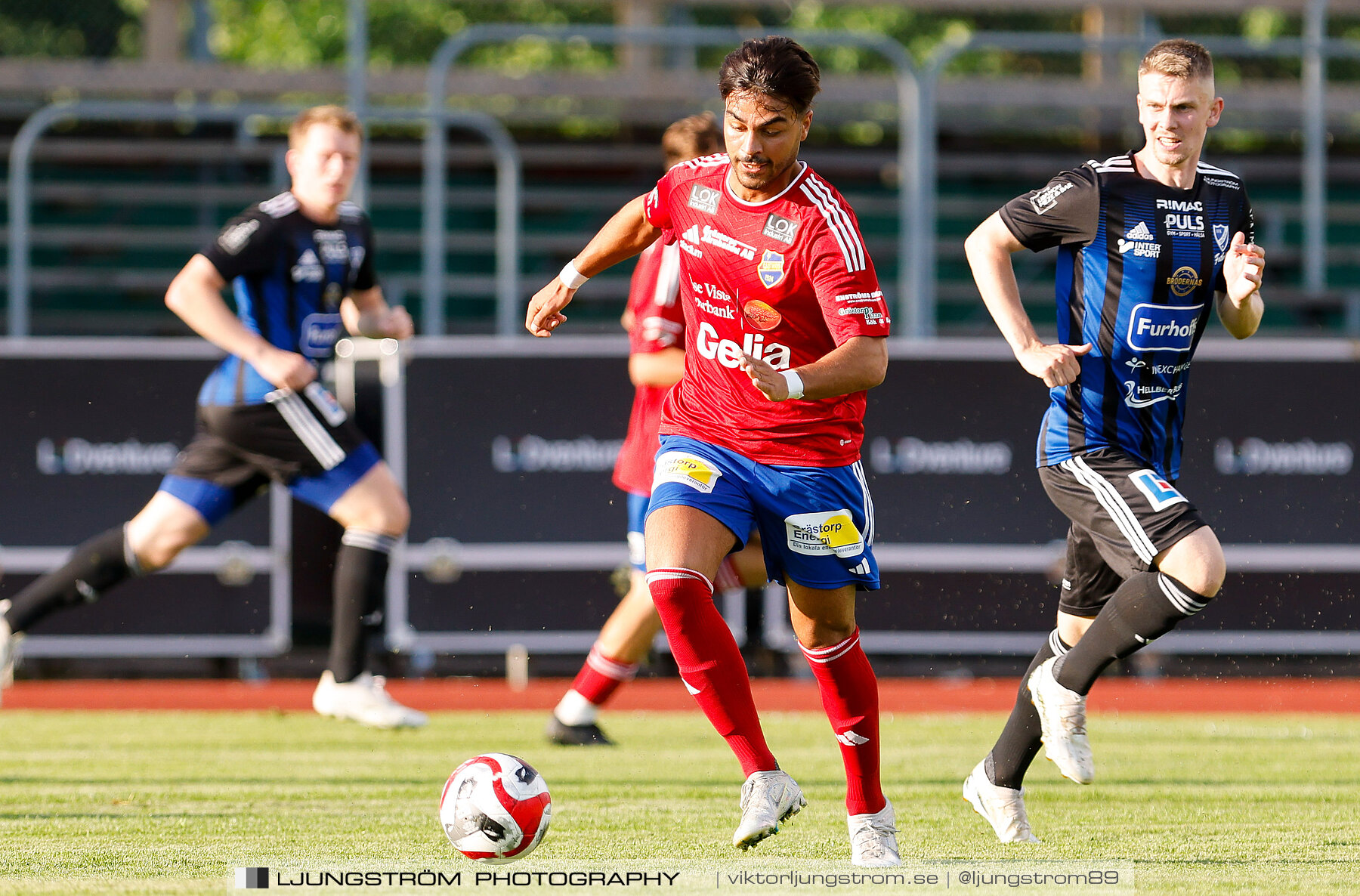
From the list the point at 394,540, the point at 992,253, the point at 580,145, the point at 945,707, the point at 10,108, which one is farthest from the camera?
the point at 580,145

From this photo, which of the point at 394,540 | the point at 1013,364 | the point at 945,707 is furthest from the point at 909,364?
the point at 394,540

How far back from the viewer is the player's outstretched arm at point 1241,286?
188 inches

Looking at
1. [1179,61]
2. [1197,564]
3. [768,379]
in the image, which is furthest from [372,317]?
[1197,564]

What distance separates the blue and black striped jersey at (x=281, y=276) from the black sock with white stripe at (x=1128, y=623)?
3.81 metres

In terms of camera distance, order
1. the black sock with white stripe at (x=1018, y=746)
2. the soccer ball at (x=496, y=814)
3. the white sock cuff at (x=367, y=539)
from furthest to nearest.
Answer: the white sock cuff at (x=367, y=539)
the black sock with white stripe at (x=1018, y=746)
the soccer ball at (x=496, y=814)

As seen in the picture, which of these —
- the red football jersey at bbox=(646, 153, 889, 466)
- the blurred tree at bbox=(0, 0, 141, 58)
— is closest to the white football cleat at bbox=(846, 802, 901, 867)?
the red football jersey at bbox=(646, 153, 889, 466)

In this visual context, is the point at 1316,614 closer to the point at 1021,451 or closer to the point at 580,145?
the point at 1021,451

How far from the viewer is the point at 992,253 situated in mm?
4977

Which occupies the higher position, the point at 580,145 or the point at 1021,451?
the point at 580,145

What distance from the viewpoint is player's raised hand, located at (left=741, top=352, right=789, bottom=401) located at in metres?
4.06

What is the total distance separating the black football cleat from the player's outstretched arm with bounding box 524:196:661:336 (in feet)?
8.40

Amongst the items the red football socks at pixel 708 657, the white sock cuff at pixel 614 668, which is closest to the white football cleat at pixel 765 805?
the red football socks at pixel 708 657

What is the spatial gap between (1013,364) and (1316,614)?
83.3 inches

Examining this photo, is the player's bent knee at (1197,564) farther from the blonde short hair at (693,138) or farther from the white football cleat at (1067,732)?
the blonde short hair at (693,138)
